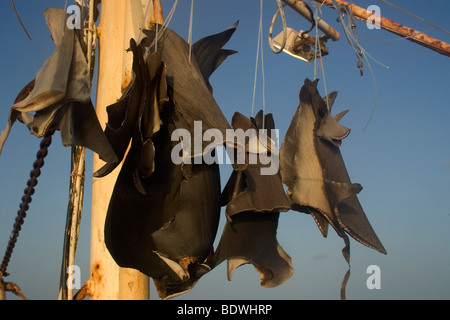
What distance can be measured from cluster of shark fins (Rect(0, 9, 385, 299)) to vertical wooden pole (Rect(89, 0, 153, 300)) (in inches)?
10.2

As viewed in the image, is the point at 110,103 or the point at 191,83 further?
the point at 110,103

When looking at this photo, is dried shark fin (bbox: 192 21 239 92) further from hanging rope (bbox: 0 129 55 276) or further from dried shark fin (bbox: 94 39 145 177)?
hanging rope (bbox: 0 129 55 276)

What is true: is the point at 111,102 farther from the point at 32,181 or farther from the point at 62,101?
the point at 62,101

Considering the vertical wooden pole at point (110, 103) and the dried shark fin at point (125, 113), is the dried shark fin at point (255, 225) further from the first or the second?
the vertical wooden pole at point (110, 103)

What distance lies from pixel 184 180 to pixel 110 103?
1.45 feet

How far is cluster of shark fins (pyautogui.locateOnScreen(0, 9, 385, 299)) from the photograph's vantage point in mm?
768

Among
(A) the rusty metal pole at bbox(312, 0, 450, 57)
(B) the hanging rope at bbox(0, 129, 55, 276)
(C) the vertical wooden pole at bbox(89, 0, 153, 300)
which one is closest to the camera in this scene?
(B) the hanging rope at bbox(0, 129, 55, 276)

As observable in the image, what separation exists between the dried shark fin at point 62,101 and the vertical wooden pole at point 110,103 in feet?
1.23

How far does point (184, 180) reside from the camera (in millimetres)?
818

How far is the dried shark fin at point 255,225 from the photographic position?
0.79 meters

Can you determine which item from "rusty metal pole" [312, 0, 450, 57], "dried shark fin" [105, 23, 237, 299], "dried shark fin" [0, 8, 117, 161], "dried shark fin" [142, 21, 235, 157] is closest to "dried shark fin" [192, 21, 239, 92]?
"dried shark fin" [142, 21, 235, 157]

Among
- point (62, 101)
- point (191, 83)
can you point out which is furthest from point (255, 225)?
point (62, 101)

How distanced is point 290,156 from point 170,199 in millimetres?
219

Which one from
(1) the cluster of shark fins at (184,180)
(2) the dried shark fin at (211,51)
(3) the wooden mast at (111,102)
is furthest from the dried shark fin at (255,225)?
(3) the wooden mast at (111,102)
